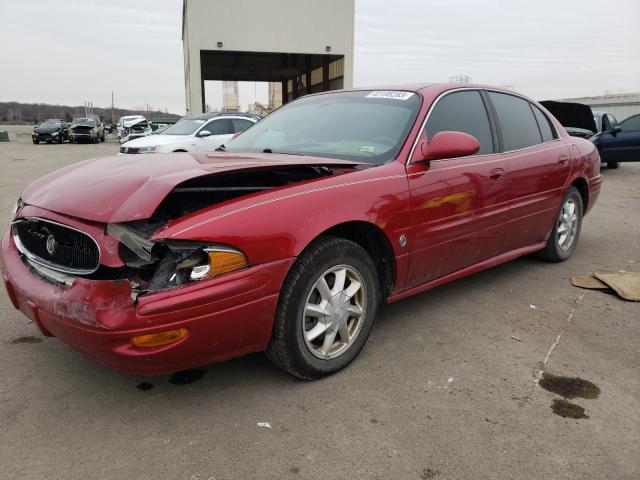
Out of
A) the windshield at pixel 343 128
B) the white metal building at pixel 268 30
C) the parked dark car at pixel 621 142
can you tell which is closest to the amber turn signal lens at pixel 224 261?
the windshield at pixel 343 128

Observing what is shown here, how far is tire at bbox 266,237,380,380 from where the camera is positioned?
2490 millimetres

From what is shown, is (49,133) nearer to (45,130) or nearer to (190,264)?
(45,130)

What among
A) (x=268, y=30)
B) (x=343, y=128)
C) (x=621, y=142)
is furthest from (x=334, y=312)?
(x=268, y=30)

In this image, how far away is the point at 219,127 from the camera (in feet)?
39.3

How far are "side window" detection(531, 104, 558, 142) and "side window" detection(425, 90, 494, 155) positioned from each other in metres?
0.90

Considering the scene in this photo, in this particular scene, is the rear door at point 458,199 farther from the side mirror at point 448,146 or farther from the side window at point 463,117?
the side mirror at point 448,146

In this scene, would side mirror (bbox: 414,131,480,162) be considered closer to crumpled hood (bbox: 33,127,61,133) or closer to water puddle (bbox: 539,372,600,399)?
water puddle (bbox: 539,372,600,399)

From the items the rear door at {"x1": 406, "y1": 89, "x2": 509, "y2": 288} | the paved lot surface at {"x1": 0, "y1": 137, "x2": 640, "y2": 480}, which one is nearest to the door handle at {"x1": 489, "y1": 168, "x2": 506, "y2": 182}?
the rear door at {"x1": 406, "y1": 89, "x2": 509, "y2": 288}

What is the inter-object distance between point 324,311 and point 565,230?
325 cm

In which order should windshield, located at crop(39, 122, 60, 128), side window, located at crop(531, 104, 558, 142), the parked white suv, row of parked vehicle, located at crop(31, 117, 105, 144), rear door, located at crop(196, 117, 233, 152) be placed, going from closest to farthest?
side window, located at crop(531, 104, 558, 142), the parked white suv, rear door, located at crop(196, 117, 233, 152), row of parked vehicle, located at crop(31, 117, 105, 144), windshield, located at crop(39, 122, 60, 128)

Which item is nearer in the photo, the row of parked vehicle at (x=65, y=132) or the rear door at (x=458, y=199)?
the rear door at (x=458, y=199)

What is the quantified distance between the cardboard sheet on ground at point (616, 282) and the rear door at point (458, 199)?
3.21 ft

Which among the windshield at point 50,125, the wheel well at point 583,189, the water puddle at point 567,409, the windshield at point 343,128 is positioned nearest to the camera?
the water puddle at point 567,409

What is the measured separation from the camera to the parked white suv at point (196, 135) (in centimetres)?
1109
